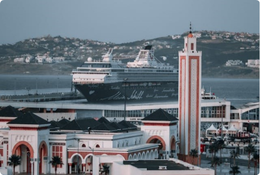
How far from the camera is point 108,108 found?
70375 millimetres

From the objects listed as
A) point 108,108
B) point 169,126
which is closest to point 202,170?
point 169,126

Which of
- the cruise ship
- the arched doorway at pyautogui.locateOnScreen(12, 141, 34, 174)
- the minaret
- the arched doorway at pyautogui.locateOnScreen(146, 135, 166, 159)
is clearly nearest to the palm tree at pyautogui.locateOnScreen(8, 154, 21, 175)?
the arched doorway at pyautogui.locateOnScreen(12, 141, 34, 174)

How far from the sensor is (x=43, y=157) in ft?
152

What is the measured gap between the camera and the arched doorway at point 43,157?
4612cm

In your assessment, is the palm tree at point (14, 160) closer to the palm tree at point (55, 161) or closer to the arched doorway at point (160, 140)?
the palm tree at point (55, 161)

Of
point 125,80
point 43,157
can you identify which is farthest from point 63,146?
point 125,80

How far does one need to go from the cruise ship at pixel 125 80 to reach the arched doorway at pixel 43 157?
4092cm

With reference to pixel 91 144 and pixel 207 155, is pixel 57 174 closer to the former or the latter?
pixel 91 144

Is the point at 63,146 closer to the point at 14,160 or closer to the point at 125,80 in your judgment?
the point at 14,160

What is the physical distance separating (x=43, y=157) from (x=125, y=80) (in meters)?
43.1

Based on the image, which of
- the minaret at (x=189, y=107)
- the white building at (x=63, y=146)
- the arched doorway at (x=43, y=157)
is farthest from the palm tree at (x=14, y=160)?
the minaret at (x=189, y=107)

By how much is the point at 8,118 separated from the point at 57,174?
7.42 m

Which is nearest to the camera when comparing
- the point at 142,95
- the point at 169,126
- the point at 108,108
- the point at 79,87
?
the point at 169,126

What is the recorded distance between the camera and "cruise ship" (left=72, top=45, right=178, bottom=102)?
302 ft
